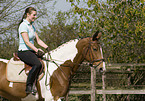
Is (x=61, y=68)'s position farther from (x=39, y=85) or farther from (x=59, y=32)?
(x=59, y=32)

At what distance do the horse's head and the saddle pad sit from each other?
1.30 metres

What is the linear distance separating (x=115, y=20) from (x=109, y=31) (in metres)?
0.63

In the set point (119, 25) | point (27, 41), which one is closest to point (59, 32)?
point (119, 25)

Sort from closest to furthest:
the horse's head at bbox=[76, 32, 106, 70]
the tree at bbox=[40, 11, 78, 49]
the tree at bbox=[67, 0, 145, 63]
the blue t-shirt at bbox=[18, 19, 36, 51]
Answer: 1. the blue t-shirt at bbox=[18, 19, 36, 51]
2. the horse's head at bbox=[76, 32, 106, 70]
3. the tree at bbox=[67, 0, 145, 63]
4. the tree at bbox=[40, 11, 78, 49]

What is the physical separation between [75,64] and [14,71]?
1316mm

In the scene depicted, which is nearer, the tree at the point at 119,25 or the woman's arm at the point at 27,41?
the woman's arm at the point at 27,41

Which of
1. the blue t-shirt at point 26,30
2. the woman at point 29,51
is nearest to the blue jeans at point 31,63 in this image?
the woman at point 29,51

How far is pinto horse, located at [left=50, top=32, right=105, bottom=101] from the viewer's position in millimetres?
4680

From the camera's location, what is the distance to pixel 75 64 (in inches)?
194

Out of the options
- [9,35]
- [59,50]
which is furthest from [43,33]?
[59,50]

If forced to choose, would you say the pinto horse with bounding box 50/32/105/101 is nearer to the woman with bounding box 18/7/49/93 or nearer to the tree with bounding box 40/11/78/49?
the woman with bounding box 18/7/49/93

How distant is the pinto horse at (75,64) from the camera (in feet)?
15.4

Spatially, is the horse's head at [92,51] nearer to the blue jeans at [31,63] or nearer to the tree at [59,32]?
the blue jeans at [31,63]

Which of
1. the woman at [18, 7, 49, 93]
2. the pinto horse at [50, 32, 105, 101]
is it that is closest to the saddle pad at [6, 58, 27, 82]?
the woman at [18, 7, 49, 93]
